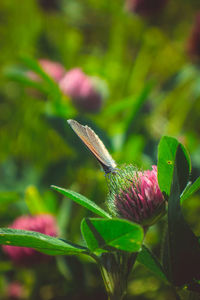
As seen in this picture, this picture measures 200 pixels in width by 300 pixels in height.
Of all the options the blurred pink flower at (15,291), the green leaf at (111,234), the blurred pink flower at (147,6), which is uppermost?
the blurred pink flower at (147,6)

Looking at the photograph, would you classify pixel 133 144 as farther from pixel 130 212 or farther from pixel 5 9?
pixel 5 9

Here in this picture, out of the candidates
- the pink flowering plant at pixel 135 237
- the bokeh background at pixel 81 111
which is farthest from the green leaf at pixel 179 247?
the bokeh background at pixel 81 111

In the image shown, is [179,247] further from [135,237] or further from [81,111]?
[81,111]

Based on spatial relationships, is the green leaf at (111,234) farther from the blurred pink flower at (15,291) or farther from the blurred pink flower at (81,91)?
the blurred pink flower at (81,91)

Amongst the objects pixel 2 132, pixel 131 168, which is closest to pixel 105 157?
pixel 131 168

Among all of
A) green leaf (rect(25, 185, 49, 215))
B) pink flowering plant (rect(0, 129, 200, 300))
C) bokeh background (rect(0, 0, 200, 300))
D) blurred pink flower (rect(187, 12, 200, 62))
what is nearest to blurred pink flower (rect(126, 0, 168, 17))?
bokeh background (rect(0, 0, 200, 300))
